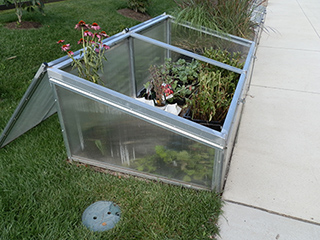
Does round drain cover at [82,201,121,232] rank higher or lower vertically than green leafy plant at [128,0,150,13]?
higher

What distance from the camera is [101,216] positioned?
2.37m

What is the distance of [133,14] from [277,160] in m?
6.54

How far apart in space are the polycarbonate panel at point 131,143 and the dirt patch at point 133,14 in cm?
612

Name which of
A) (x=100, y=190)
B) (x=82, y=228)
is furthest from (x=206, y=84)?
(x=82, y=228)

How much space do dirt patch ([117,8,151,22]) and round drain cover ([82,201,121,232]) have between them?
662cm

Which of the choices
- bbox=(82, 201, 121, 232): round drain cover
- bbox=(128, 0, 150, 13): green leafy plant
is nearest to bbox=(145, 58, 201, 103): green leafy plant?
bbox=(82, 201, 121, 232): round drain cover

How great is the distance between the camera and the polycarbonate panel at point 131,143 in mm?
2393

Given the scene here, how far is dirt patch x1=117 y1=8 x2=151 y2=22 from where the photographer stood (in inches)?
322

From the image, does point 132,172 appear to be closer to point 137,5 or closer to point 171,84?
point 171,84

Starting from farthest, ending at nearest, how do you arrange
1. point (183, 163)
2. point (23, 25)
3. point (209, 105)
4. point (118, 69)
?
point (23, 25)
point (118, 69)
point (209, 105)
point (183, 163)

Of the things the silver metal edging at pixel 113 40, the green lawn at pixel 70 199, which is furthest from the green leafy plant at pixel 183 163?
the silver metal edging at pixel 113 40

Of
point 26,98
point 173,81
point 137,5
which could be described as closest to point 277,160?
point 173,81

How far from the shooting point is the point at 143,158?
2623 mm

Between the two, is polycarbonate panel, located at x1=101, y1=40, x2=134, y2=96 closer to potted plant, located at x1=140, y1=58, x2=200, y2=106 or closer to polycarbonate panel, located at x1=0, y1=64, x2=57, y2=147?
potted plant, located at x1=140, y1=58, x2=200, y2=106
